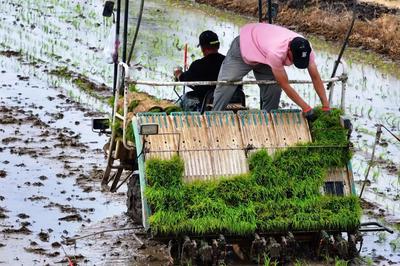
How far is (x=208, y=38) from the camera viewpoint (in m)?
9.57

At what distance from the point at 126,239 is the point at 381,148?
14.4 ft

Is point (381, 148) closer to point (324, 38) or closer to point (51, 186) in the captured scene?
point (51, 186)

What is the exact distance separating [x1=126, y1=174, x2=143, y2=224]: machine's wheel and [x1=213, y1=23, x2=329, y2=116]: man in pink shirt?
104 centimetres

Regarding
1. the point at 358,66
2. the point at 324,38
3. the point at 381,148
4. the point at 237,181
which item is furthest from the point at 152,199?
the point at 324,38

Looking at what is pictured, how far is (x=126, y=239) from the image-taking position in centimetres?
959

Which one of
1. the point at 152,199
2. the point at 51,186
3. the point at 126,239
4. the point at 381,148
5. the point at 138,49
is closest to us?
the point at 152,199

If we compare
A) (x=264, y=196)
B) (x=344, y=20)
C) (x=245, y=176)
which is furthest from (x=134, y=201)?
(x=344, y=20)

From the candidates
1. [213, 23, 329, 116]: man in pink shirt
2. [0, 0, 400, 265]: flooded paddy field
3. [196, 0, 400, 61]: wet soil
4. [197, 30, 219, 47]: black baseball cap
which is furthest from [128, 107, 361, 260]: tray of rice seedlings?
[196, 0, 400, 61]: wet soil

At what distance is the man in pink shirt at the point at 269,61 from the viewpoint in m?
8.77

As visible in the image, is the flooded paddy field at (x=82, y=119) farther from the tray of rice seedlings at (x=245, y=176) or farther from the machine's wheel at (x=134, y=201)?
the tray of rice seedlings at (x=245, y=176)

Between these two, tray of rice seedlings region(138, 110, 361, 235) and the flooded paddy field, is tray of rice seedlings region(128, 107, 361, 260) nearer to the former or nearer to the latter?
tray of rice seedlings region(138, 110, 361, 235)

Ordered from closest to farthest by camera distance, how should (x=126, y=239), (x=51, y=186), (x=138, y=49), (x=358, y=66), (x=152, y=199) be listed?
(x=152, y=199) < (x=126, y=239) < (x=51, y=186) < (x=358, y=66) < (x=138, y=49)

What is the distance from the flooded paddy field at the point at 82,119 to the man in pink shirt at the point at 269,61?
1.47 metres

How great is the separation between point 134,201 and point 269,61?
2000 millimetres
